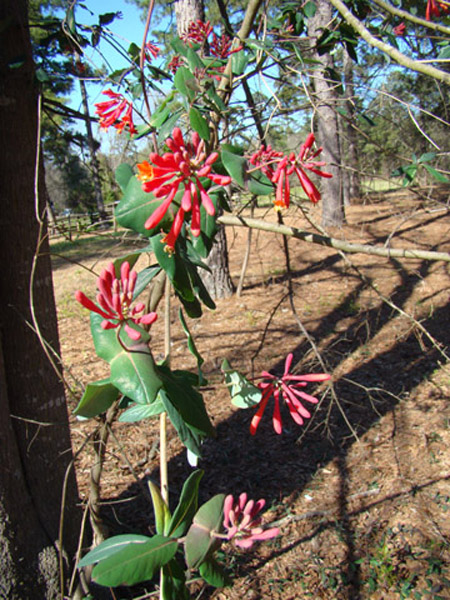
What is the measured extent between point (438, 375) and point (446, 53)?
3.01 metres

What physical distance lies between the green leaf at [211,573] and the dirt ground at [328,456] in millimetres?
359

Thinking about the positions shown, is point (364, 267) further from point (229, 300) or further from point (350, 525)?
point (350, 525)

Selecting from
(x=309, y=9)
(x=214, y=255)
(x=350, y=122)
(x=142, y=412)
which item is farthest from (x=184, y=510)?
(x=214, y=255)

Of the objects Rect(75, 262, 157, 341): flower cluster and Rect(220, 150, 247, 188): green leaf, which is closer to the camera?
Rect(75, 262, 157, 341): flower cluster

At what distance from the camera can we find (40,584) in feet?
5.49

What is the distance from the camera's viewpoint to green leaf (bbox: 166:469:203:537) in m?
0.83

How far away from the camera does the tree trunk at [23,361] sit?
1561 mm

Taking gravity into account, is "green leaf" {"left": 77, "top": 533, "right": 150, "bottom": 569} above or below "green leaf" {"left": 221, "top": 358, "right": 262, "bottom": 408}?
below

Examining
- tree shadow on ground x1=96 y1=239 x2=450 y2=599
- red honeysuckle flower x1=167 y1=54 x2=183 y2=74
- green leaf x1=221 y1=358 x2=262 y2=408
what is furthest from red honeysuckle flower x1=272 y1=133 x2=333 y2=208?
tree shadow on ground x1=96 y1=239 x2=450 y2=599

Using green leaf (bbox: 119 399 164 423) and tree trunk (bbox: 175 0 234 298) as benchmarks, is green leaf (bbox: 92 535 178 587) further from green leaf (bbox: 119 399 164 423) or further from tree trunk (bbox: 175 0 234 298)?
tree trunk (bbox: 175 0 234 298)

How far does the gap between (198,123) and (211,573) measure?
0.80 m

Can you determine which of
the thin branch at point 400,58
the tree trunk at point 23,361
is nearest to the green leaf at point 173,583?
the tree trunk at point 23,361

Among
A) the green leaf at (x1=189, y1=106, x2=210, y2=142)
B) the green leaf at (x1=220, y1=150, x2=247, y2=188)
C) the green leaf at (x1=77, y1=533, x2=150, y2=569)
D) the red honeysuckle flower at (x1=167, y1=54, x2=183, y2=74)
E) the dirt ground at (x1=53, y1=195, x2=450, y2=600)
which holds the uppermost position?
the red honeysuckle flower at (x1=167, y1=54, x2=183, y2=74)

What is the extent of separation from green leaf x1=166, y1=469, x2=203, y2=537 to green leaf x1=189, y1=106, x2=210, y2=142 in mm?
609
